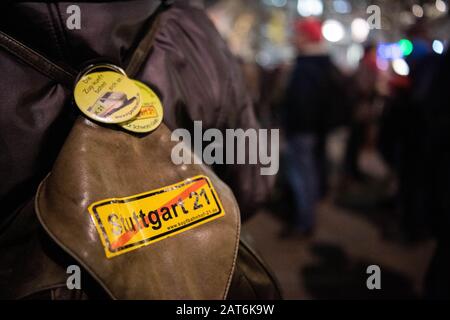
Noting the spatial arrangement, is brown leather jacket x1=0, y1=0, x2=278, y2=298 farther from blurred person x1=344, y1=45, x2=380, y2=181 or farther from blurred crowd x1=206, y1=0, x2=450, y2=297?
blurred person x1=344, y1=45, x2=380, y2=181

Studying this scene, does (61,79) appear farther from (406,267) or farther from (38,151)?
(406,267)

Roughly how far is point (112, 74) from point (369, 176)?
583cm

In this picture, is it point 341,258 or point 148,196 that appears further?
point 341,258

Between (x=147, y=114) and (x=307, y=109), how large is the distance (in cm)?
306

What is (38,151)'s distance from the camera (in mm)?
831

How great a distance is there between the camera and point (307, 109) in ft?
12.3

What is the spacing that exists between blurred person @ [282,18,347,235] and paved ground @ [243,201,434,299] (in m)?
0.27

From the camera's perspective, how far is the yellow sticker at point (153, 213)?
73 cm

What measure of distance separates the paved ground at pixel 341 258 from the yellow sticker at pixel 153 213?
90.4 inches

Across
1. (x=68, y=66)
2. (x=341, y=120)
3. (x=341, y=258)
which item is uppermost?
(x=68, y=66)

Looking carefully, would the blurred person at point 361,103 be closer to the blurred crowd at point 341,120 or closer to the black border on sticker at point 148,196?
the blurred crowd at point 341,120

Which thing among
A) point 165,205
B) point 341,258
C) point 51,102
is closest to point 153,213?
point 165,205

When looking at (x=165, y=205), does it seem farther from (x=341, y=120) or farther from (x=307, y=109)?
(x=341, y=120)

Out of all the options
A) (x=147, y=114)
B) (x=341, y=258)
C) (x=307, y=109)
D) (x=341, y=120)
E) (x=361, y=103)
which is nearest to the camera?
(x=147, y=114)
